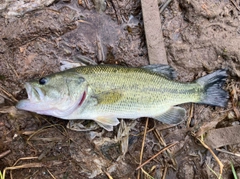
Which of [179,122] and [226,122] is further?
[226,122]

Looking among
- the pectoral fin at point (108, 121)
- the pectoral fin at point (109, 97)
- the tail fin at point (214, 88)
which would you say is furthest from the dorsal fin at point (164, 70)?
the pectoral fin at point (108, 121)

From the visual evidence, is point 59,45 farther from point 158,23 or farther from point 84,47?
point 158,23

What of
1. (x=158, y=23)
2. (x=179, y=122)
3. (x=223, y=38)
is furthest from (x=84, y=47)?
(x=223, y=38)

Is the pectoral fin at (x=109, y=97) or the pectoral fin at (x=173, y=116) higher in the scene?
the pectoral fin at (x=109, y=97)

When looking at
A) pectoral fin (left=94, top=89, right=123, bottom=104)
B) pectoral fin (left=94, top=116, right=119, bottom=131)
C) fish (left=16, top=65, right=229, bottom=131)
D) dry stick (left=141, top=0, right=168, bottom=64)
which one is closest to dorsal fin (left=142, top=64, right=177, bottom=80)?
fish (left=16, top=65, right=229, bottom=131)

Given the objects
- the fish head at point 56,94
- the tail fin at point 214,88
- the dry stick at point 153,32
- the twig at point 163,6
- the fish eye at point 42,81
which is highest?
the twig at point 163,6

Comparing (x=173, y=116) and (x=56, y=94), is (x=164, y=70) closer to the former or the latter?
(x=173, y=116)

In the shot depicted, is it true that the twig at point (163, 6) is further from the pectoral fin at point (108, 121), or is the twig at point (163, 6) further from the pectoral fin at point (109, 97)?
the pectoral fin at point (108, 121)
